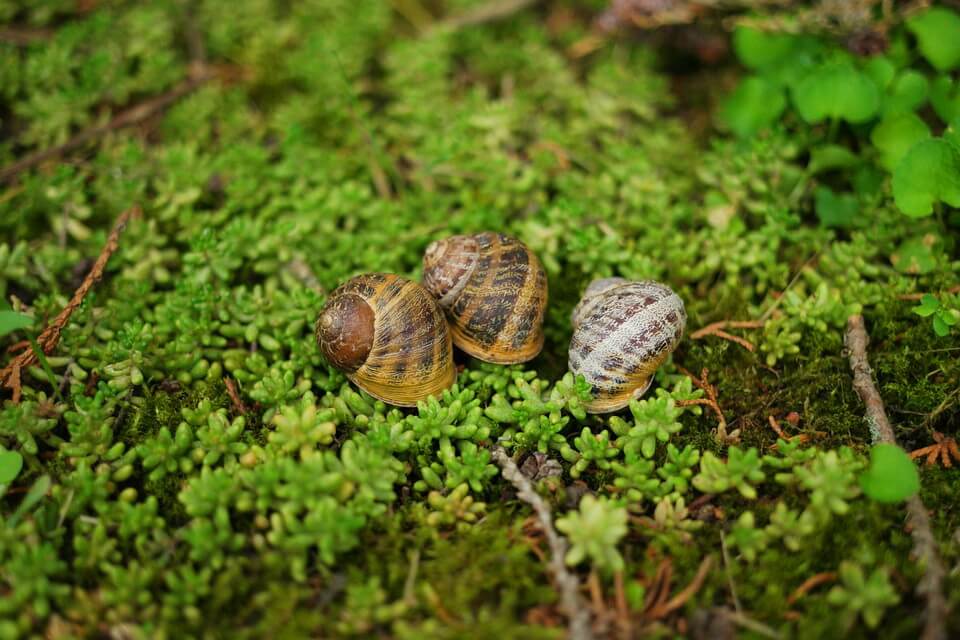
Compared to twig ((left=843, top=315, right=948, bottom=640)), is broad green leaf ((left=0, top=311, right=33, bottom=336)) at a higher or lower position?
higher

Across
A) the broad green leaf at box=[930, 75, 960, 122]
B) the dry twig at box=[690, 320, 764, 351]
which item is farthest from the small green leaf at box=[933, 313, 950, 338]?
the broad green leaf at box=[930, 75, 960, 122]

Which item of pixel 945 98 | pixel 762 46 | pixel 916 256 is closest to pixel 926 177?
pixel 916 256

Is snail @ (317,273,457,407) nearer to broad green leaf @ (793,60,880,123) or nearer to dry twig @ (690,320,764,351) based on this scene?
dry twig @ (690,320,764,351)

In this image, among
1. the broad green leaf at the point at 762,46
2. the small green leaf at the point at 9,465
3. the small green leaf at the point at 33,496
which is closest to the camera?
the small green leaf at the point at 33,496

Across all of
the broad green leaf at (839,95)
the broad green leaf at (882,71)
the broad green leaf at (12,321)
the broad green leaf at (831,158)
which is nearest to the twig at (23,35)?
the broad green leaf at (12,321)

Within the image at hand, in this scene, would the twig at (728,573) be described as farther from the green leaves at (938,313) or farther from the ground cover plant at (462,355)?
the green leaves at (938,313)
